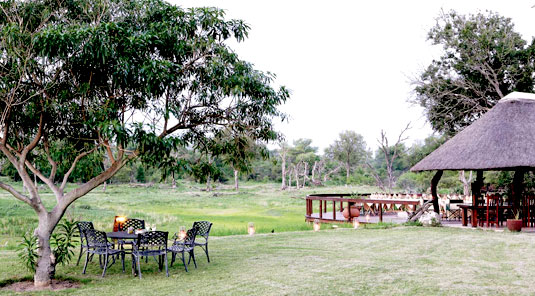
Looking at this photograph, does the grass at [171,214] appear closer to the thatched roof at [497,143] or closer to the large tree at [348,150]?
the thatched roof at [497,143]

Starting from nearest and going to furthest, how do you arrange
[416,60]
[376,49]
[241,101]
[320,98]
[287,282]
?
[287,282]
[241,101]
[416,60]
[376,49]
[320,98]

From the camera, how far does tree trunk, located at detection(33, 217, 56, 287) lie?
625 cm

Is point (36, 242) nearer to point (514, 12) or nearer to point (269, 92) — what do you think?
point (269, 92)

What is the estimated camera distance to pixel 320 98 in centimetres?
7506

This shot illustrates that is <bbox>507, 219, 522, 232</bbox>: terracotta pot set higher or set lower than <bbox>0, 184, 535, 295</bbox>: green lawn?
higher

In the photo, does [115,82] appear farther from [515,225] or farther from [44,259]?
[515,225]

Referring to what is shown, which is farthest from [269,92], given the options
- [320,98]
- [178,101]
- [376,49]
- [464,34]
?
[320,98]

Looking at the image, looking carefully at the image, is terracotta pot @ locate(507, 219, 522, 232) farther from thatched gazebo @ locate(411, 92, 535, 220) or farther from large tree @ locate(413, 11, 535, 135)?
large tree @ locate(413, 11, 535, 135)

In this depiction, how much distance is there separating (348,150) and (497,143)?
1849 inches

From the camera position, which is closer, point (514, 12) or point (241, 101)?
point (241, 101)

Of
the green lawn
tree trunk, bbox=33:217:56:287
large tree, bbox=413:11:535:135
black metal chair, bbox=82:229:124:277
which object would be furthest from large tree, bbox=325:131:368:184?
tree trunk, bbox=33:217:56:287

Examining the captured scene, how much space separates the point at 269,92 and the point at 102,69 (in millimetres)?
2488

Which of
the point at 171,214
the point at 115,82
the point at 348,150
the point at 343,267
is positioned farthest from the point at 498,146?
the point at 348,150

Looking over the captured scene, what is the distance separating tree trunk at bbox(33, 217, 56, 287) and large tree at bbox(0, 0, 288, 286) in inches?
0.5
